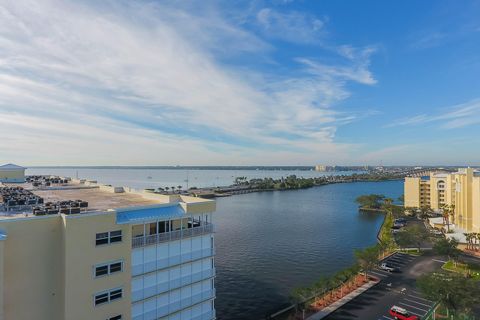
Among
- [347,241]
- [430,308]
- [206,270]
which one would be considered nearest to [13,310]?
[206,270]

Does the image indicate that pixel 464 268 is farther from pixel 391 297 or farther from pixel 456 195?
pixel 456 195

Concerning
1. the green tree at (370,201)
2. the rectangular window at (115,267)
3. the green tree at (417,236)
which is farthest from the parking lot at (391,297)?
the green tree at (370,201)

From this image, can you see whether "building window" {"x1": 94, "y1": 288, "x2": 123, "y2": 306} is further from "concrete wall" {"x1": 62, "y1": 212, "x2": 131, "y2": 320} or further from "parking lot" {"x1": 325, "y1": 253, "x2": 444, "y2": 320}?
"parking lot" {"x1": 325, "y1": 253, "x2": 444, "y2": 320}

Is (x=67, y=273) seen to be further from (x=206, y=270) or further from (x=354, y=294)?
(x=354, y=294)

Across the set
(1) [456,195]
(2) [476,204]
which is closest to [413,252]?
(2) [476,204]

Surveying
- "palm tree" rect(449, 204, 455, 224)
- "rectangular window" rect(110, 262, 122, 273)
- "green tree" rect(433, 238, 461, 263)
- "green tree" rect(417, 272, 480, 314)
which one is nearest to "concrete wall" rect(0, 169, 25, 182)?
"rectangular window" rect(110, 262, 122, 273)
